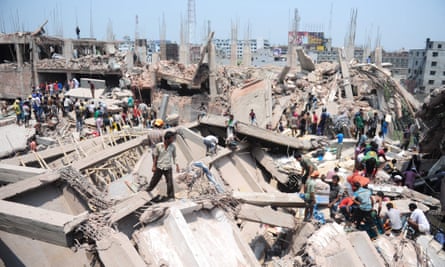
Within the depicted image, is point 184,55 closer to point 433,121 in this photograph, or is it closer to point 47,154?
point 47,154

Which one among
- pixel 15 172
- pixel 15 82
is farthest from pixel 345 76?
pixel 15 82

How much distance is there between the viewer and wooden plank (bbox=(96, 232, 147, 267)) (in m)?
3.48

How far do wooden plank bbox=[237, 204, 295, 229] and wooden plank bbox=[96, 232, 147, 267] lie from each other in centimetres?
180

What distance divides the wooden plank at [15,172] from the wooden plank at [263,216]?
3.36 m

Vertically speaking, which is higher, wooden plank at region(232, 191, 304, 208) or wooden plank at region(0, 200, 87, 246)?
wooden plank at region(0, 200, 87, 246)

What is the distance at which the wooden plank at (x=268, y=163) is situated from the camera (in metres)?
8.48

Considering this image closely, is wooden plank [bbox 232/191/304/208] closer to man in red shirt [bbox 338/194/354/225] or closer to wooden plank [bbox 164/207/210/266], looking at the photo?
man in red shirt [bbox 338/194/354/225]

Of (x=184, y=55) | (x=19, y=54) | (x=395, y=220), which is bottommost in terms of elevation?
(x=395, y=220)

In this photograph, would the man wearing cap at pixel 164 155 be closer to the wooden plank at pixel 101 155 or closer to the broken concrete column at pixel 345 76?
the wooden plank at pixel 101 155

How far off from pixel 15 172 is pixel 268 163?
5898 millimetres

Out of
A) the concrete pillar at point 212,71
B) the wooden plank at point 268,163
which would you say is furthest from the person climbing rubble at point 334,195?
the concrete pillar at point 212,71

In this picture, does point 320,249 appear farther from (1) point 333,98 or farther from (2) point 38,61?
(2) point 38,61

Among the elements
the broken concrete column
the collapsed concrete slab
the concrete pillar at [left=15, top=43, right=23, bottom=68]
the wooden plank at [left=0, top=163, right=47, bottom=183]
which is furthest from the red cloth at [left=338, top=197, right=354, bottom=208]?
the concrete pillar at [left=15, top=43, right=23, bottom=68]

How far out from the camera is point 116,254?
138 inches
